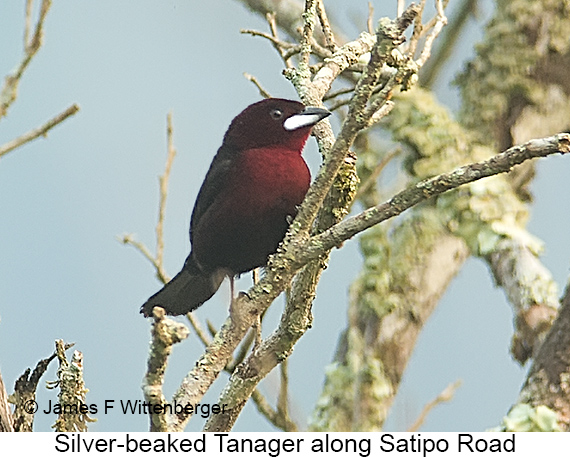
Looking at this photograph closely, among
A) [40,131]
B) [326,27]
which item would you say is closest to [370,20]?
[326,27]

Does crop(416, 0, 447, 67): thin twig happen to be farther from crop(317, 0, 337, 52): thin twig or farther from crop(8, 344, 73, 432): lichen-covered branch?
crop(8, 344, 73, 432): lichen-covered branch

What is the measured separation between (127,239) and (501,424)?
150 cm

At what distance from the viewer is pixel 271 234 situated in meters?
2.53

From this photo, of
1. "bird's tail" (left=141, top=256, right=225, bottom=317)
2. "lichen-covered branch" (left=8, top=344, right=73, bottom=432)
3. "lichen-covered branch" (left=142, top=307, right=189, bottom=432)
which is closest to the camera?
"lichen-covered branch" (left=142, top=307, right=189, bottom=432)

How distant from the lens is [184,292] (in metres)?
2.94

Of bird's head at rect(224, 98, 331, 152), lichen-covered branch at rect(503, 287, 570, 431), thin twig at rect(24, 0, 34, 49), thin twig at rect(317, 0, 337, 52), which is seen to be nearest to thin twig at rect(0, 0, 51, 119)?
thin twig at rect(24, 0, 34, 49)

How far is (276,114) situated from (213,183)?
12.2 inches

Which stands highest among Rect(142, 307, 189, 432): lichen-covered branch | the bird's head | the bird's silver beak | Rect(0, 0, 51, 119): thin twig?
the bird's head

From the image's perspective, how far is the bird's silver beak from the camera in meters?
2.60

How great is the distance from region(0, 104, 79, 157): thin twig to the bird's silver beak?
Answer: 2.87 feet

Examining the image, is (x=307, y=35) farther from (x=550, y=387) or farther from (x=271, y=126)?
(x=550, y=387)

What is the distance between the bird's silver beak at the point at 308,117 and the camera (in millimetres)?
2596

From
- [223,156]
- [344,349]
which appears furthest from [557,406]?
[344,349]

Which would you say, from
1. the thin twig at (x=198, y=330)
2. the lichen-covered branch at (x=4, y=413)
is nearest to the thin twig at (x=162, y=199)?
the thin twig at (x=198, y=330)
